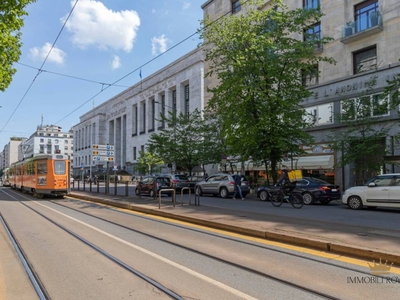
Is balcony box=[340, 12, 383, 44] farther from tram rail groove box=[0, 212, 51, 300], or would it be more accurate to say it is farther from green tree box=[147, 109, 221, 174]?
tram rail groove box=[0, 212, 51, 300]

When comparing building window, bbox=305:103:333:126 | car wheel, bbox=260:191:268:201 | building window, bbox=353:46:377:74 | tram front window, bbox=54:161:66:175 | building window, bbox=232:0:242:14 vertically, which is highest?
building window, bbox=232:0:242:14

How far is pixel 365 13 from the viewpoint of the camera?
24.1 meters

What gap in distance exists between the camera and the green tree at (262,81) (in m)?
20.2

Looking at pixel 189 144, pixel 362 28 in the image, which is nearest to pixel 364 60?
pixel 362 28

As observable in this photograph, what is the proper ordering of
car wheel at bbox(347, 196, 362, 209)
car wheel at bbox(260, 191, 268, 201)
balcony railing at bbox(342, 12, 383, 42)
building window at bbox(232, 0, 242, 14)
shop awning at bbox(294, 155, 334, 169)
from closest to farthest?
car wheel at bbox(347, 196, 362, 209) → car wheel at bbox(260, 191, 268, 201) → balcony railing at bbox(342, 12, 383, 42) → shop awning at bbox(294, 155, 334, 169) → building window at bbox(232, 0, 242, 14)

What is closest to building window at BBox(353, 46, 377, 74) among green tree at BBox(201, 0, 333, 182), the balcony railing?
the balcony railing

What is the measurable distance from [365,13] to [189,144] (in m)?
18.6

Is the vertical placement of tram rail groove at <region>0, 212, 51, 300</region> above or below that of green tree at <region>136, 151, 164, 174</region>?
below

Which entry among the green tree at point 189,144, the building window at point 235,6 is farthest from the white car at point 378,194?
the building window at point 235,6

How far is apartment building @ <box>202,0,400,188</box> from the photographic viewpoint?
22.1 meters

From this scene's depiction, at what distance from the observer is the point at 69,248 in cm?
702

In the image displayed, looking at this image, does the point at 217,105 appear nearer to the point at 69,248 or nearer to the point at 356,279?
the point at 69,248

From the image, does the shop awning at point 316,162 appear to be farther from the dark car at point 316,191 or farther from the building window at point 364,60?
the dark car at point 316,191

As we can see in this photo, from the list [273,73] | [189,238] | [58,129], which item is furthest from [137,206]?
[58,129]
